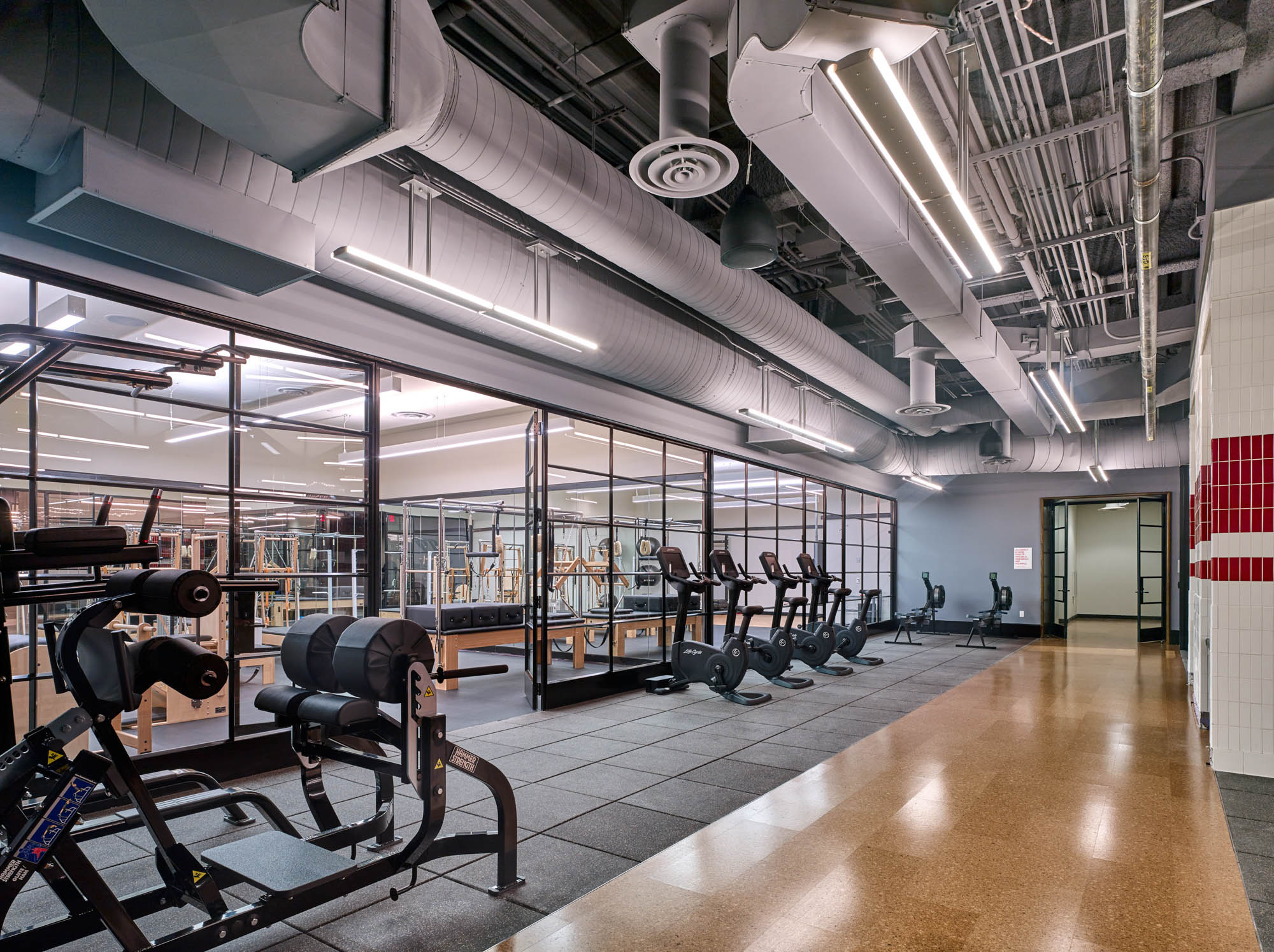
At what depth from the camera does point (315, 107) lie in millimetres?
2838

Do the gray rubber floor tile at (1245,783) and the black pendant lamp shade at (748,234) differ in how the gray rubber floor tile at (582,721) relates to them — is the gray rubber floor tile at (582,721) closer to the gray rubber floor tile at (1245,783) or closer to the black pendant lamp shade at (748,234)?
the black pendant lamp shade at (748,234)

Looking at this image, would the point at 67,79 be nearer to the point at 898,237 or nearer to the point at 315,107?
the point at 315,107

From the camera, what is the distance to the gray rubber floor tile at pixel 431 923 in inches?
105

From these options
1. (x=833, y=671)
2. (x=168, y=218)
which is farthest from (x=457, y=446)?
(x=168, y=218)

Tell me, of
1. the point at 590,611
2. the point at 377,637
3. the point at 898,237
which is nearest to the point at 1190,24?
the point at 898,237

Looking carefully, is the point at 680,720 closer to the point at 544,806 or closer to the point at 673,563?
the point at 673,563

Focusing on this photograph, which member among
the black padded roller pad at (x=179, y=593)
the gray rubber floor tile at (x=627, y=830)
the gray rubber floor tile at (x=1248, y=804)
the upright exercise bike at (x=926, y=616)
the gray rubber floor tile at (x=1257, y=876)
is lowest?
the upright exercise bike at (x=926, y=616)

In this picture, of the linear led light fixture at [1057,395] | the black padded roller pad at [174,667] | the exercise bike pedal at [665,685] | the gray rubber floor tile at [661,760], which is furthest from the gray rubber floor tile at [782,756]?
the linear led light fixture at [1057,395]

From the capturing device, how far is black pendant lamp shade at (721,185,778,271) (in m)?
4.81

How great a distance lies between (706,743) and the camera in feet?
18.4

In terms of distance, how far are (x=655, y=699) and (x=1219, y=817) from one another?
4.44 metres

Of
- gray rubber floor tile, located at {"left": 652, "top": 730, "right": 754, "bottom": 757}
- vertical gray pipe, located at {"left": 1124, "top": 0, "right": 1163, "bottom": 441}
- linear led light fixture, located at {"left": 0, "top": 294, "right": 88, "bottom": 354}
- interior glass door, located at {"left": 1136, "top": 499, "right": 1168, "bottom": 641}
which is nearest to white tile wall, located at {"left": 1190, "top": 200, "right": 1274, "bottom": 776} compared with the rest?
vertical gray pipe, located at {"left": 1124, "top": 0, "right": 1163, "bottom": 441}

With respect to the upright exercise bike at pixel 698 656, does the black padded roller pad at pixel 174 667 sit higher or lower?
higher

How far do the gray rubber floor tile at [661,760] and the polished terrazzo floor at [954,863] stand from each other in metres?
0.73
